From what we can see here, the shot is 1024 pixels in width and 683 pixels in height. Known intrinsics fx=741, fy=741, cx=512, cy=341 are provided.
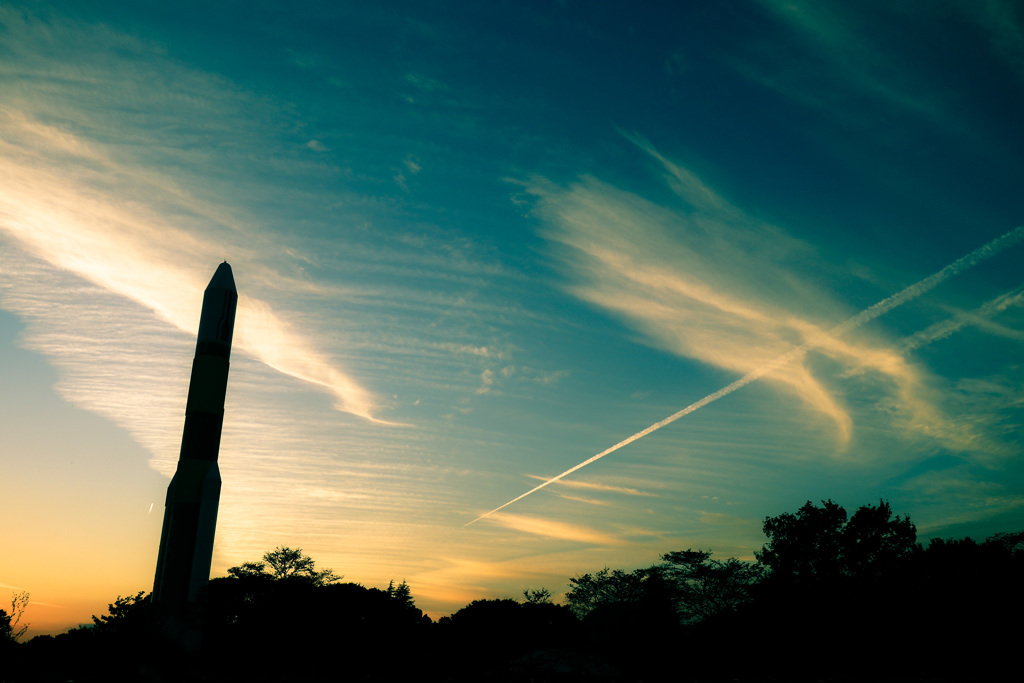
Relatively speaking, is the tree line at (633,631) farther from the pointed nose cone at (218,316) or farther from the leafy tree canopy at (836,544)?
the pointed nose cone at (218,316)

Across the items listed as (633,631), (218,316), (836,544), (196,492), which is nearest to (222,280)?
(218,316)

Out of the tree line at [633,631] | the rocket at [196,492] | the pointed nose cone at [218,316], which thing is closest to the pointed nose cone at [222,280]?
the pointed nose cone at [218,316]

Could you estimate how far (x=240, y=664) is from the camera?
140ft

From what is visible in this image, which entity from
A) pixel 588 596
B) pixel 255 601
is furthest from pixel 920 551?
pixel 255 601

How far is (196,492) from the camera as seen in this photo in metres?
34.6

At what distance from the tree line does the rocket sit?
1.48 m

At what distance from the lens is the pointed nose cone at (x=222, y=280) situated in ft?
125

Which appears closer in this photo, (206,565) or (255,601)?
(206,565)

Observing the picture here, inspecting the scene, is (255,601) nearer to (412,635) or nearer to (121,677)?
(412,635)

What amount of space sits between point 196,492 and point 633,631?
42.6 meters

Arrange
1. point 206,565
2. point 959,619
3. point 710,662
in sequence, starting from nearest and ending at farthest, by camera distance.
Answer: point 206,565
point 959,619
point 710,662

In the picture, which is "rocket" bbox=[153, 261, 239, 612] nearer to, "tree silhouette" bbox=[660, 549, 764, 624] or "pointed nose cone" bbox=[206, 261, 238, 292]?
"pointed nose cone" bbox=[206, 261, 238, 292]

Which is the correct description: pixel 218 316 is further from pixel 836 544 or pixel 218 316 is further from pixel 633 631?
pixel 836 544

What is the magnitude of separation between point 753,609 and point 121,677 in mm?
47432
